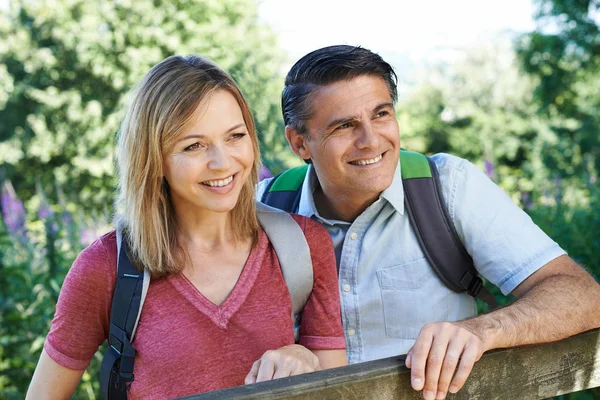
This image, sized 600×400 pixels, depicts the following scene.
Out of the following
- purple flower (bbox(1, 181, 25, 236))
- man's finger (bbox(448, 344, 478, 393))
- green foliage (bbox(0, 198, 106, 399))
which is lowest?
green foliage (bbox(0, 198, 106, 399))

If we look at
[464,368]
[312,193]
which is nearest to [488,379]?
[464,368]

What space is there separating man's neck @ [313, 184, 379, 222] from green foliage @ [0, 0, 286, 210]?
50.7 feet

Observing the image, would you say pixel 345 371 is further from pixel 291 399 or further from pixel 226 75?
pixel 226 75

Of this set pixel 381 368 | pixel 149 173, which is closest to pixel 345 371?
pixel 381 368

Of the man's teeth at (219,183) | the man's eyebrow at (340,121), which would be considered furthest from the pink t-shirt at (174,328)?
the man's eyebrow at (340,121)

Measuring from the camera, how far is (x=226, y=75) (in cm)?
192

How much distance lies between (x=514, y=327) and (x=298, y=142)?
1.34 m

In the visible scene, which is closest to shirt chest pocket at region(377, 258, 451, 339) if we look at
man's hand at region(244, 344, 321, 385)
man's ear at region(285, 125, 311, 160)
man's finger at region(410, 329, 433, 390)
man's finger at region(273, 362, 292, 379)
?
man's ear at region(285, 125, 311, 160)

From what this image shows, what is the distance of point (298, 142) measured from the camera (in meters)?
2.71

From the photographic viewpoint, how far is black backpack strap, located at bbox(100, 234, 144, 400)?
68.6 inches

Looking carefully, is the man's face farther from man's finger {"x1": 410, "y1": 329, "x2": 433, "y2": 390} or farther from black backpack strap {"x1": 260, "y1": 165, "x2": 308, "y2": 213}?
man's finger {"x1": 410, "y1": 329, "x2": 433, "y2": 390}

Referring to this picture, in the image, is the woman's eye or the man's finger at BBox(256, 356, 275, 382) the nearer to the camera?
the man's finger at BBox(256, 356, 275, 382)

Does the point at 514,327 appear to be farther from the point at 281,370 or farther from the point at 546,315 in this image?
the point at 281,370

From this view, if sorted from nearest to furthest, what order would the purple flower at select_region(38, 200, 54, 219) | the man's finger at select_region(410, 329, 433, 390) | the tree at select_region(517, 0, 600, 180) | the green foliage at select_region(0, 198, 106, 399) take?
the man's finger at select_region(410, 329, 433, 390)
the green foliage at select_region(0, 198, 106, 399)
the purple flower at select_region(38, 200, 54, 219)
the tree at select_region(517, 0, 600, 180)
